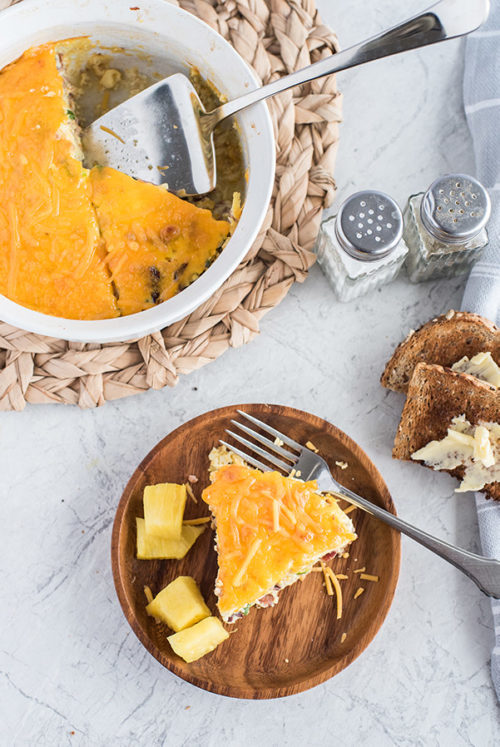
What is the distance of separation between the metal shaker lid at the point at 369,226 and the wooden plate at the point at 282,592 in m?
0.60

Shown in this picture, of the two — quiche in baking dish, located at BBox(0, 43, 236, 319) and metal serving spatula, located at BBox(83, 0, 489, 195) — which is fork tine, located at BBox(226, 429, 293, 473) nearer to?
quiche in baking dish, located at BBox(0, 43, 236, 319)

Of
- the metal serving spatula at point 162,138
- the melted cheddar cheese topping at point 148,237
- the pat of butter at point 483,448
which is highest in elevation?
the metal serving spatula at point 162,138

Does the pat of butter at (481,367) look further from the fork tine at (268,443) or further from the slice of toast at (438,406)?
the fork tine at (268,443)

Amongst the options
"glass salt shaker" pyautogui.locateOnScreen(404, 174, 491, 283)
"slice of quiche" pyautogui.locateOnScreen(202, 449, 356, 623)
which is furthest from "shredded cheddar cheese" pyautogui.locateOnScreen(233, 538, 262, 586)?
"glass salt shaker" pyautogui.locateOnScreen(404, 174, 491, 283)

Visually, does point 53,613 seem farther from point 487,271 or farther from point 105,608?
point 487,271

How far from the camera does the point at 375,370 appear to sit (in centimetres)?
261

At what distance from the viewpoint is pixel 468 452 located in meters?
2.40

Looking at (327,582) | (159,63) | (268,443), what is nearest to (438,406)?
(268,443)

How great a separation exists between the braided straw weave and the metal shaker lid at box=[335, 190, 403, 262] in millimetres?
237

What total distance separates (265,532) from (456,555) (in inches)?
25.4

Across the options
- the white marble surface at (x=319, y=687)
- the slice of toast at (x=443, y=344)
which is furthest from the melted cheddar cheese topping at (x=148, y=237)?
the slice of toast at (x=443, y=344)

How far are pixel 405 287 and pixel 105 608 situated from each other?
1623 mm

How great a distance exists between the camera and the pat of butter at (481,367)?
7.93 ft

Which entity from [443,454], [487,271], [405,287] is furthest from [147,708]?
[487,271]
